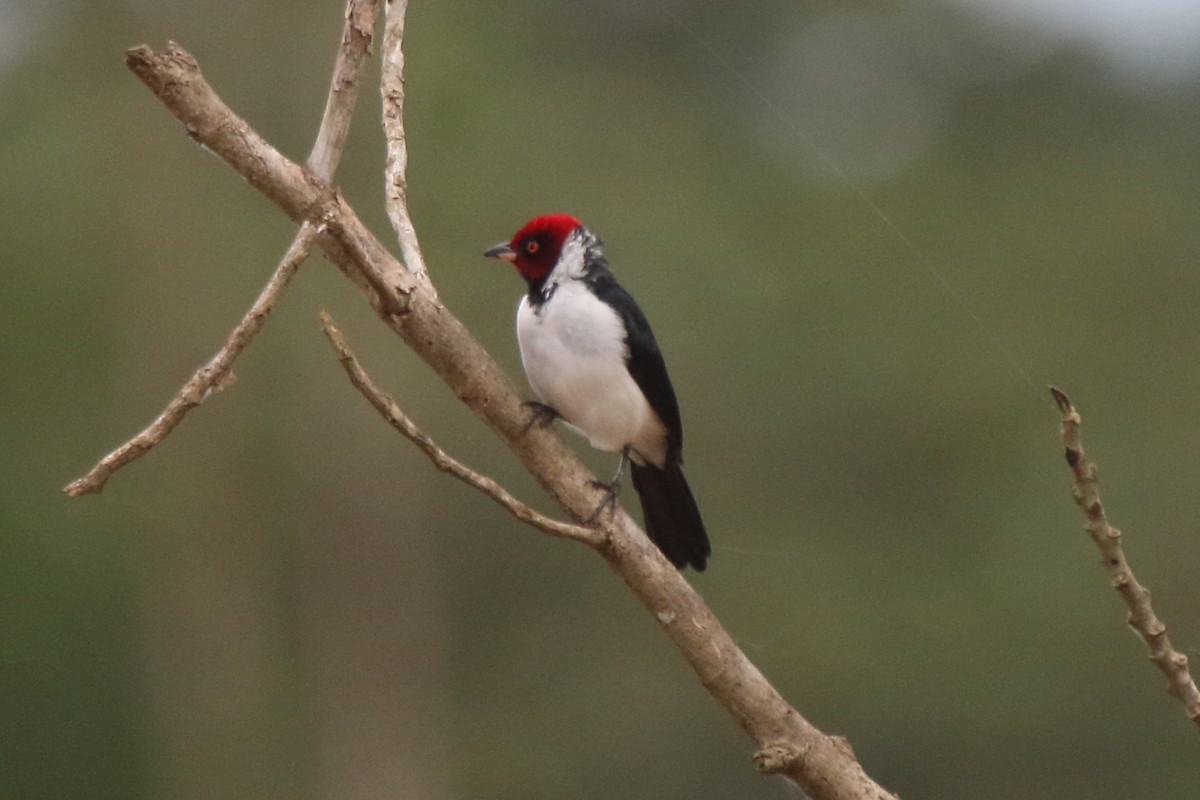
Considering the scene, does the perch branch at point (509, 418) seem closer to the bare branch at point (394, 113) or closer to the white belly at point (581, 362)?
the bare branch at point (394, 113)

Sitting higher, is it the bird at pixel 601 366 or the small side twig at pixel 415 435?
the bird at pixel 601 366

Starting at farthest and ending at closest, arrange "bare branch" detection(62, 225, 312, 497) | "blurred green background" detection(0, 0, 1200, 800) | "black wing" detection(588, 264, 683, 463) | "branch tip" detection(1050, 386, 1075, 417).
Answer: "blurred green background" detection(0, 0, 1200, 800) < "black wing" detection(588, 264, 683, 463) < "bare branch" detection(62, 225, 312, 497) < "branch tip" detection(1050, 386, 1075, 417)

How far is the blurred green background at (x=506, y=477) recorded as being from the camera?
12453 millimetres

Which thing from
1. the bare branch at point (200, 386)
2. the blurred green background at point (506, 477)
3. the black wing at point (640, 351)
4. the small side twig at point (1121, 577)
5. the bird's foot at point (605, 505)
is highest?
the blurred green background at point (506, 477)

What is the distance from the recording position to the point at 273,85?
12.4 m

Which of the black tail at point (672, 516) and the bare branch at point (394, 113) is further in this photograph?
the black tail at point (672, 516)

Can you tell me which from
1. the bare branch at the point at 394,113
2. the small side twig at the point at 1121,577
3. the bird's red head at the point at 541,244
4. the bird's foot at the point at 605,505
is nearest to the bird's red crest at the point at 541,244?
the bird's red head at the point at 541,244

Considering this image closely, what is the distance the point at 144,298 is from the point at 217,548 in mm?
2102

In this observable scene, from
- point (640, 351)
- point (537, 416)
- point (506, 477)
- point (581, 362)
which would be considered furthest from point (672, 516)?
point (506, 477)

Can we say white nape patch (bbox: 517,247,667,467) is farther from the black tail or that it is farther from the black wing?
the black tail

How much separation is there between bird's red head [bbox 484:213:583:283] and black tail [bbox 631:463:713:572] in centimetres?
63

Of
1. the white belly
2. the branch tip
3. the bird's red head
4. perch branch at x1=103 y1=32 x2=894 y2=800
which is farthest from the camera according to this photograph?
the bird's red head

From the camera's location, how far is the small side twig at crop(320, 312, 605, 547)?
8.50 feet

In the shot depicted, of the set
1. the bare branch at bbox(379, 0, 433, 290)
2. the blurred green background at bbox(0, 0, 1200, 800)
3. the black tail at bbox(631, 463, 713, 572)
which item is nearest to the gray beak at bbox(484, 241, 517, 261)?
the black tail at bbox(631, 463, 713, 572)
